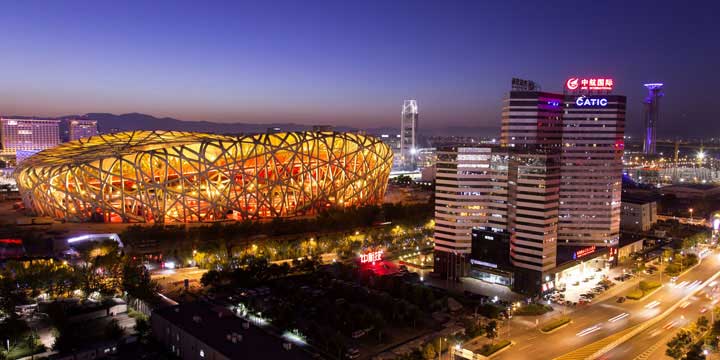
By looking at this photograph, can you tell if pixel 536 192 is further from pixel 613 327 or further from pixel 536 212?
pixel 613 327

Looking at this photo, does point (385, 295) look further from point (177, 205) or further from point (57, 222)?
point (57, 222)

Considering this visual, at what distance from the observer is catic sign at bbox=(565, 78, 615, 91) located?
66625mm

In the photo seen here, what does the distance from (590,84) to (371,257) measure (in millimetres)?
38241

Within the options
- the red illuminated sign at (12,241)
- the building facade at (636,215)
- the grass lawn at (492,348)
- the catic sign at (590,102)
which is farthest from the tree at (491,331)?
the building facade at (636,215)

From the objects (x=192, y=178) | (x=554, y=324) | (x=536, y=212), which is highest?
(x=192, y=178)

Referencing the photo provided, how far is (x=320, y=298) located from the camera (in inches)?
1818

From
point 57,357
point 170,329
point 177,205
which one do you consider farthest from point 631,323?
point 177,205

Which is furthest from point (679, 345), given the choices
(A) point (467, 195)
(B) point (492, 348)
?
(A) point (467, 195)

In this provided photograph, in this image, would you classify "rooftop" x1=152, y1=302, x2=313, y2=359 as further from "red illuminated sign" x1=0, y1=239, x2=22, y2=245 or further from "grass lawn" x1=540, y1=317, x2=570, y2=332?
"red illuminated sign" x1=0, y1=239, x2=22, y2=245

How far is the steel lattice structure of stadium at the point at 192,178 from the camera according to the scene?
228 ft

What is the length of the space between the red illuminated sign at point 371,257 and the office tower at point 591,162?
27.2 m

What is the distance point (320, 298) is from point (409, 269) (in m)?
17.2

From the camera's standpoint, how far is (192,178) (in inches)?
2783

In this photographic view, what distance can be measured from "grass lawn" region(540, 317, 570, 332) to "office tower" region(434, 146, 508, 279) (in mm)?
15049
